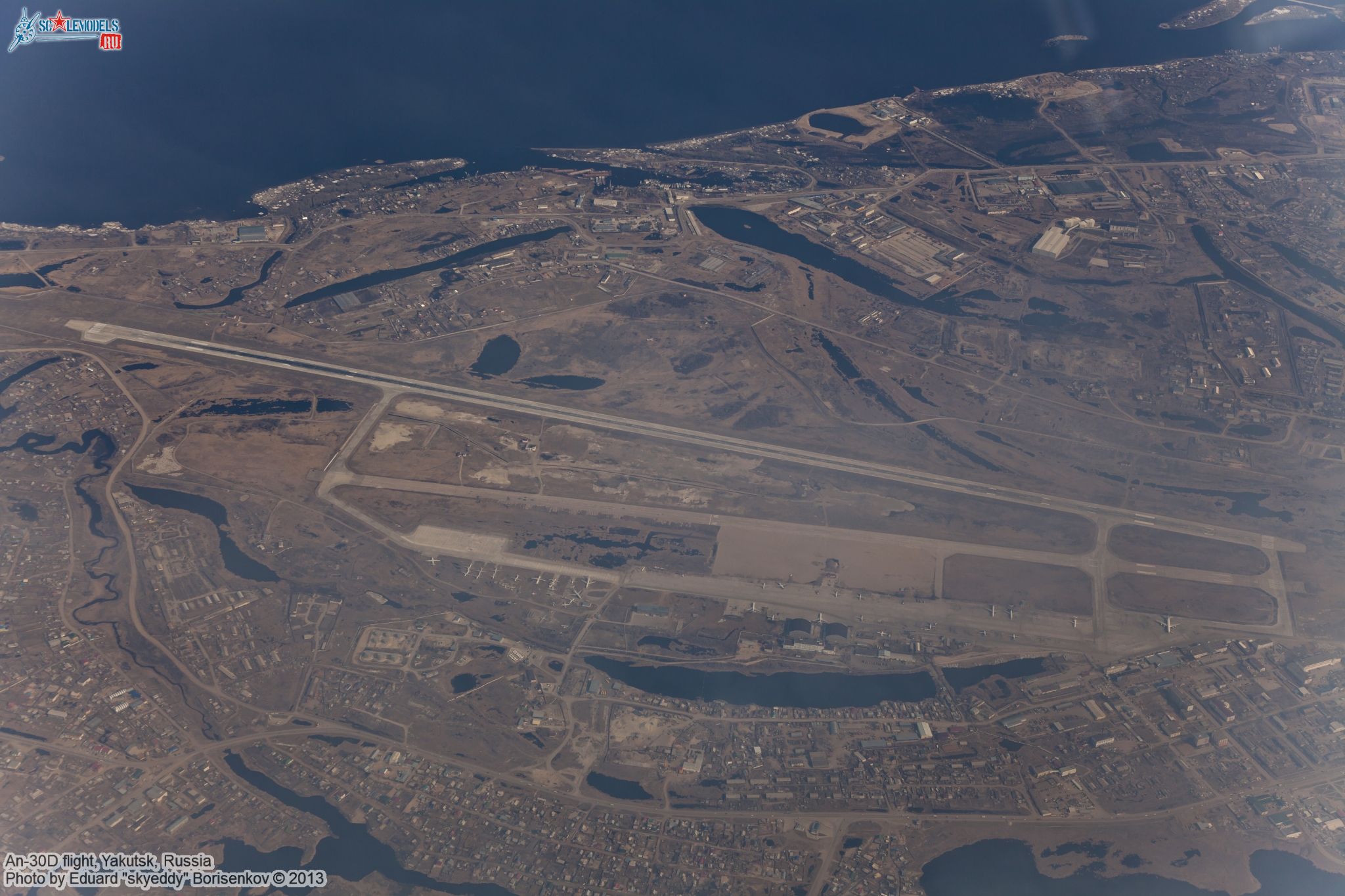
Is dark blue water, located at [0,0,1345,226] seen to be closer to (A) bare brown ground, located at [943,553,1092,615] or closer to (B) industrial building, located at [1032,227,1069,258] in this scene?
(B) industrial building, located at [1032,227,1069,258]

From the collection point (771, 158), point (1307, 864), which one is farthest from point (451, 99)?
point (1307, 864)

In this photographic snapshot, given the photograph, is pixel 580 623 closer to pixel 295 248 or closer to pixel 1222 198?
pixel 295 248

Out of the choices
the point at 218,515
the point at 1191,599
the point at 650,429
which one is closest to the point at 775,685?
the point at 650,429

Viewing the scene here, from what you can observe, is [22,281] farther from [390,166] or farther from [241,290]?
[390,166]

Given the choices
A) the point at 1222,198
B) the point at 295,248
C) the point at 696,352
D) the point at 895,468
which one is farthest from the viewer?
the point at 1222,198

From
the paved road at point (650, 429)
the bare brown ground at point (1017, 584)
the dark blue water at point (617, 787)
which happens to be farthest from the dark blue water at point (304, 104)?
the dark blue water at point (617, 787)

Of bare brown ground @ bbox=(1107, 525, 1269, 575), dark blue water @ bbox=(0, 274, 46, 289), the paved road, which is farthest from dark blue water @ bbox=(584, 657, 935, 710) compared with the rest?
dark blue water @ bbox=(0, 274, 46, 289)
